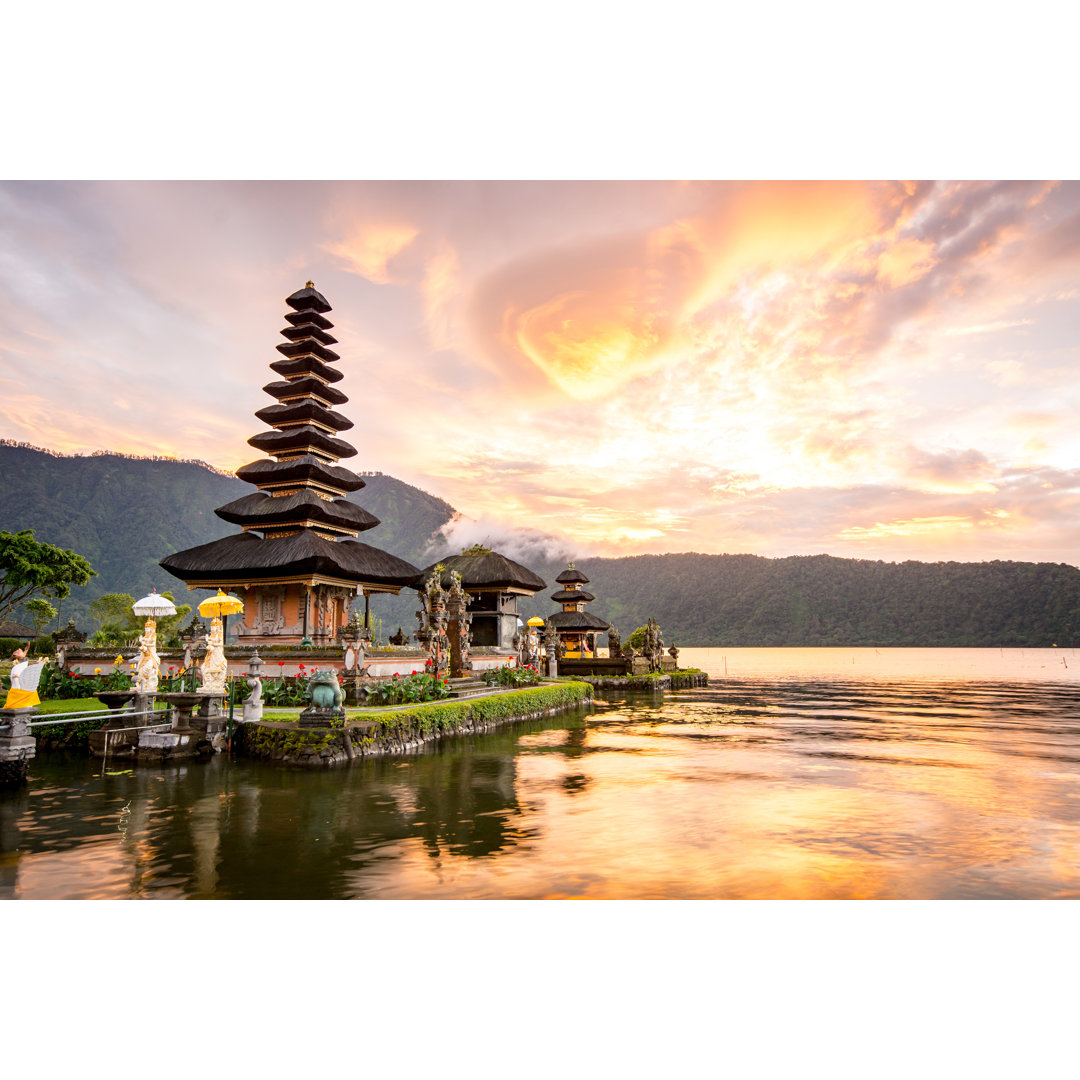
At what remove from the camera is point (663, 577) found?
14050 cm

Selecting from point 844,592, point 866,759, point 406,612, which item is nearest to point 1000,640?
point 844,592

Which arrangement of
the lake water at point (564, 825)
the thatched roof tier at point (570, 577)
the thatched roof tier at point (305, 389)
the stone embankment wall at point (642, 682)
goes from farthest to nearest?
the thatched roof tier at point (570, 577), the stone embankment wall at point (642, 682), the thatched roof tier at point (305, 389), the lake water at point (564, 825)

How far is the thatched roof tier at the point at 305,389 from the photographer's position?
36656 millimetres

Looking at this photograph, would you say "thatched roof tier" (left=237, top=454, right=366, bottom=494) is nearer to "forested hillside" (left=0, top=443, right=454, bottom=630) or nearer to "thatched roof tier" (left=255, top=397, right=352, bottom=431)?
"thatched roof tier" (left=255, top=397, right=352, bottom=431)

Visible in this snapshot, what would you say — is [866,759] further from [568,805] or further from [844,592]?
[844,592]

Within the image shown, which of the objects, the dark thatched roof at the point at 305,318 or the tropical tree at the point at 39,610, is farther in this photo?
the tropical tree at the point at 39,610

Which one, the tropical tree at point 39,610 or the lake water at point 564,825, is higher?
the tropical tree at point 39,610

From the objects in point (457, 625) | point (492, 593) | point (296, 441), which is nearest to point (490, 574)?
point (492, 593)

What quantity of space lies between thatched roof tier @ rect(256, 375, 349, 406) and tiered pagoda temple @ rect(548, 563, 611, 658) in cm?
2373

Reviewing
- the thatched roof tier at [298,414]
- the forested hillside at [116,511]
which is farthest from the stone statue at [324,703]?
the forested hillside at [116,511]

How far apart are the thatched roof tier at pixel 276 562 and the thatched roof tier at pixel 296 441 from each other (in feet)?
15.7

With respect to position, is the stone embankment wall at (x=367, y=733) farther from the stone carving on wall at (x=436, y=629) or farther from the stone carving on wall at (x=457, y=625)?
the stone carving on wall at (x=457, y=625)

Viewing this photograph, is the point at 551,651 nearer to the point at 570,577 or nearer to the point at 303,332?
the point at 570,577

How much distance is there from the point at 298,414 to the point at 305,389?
1.64 meters
